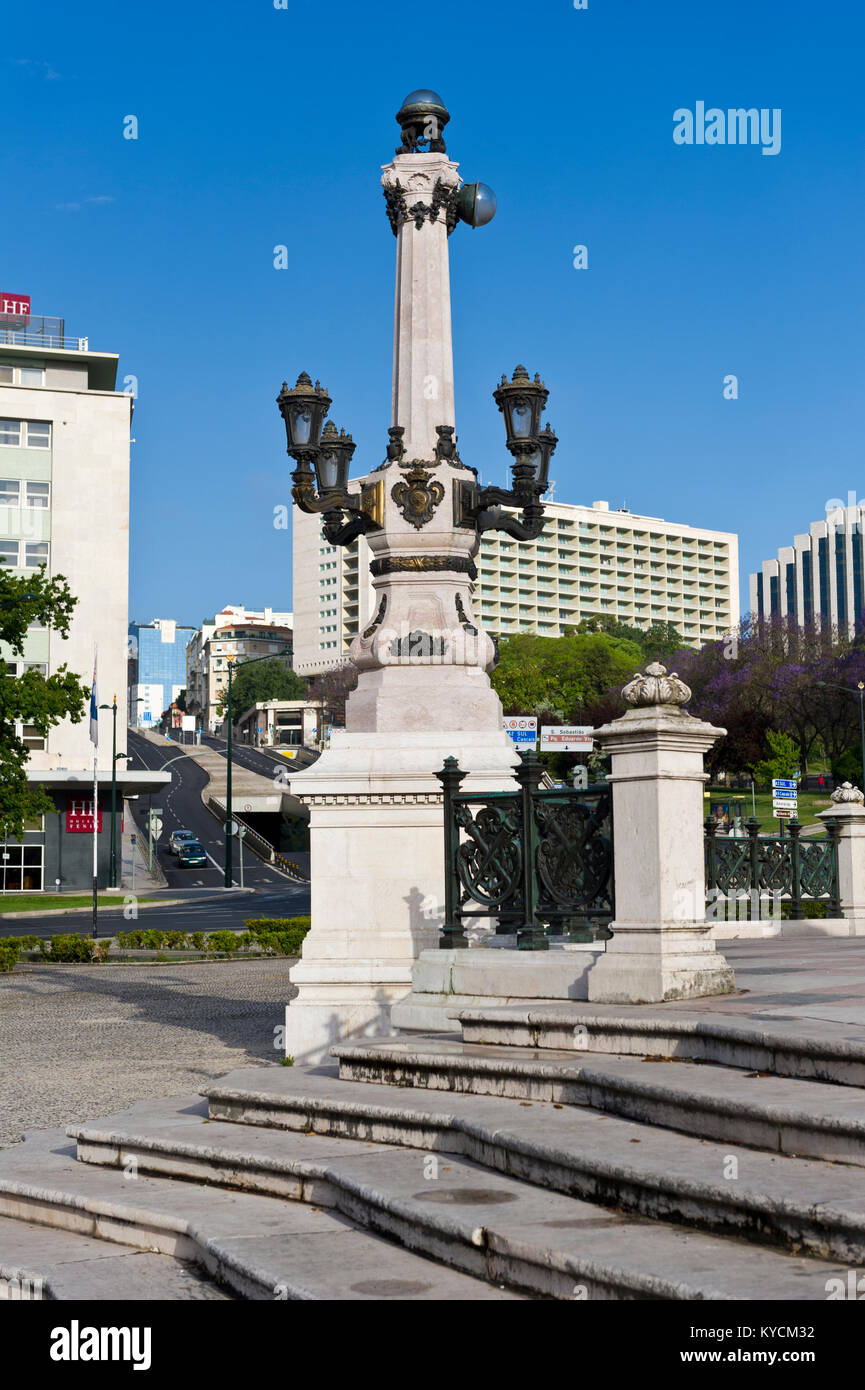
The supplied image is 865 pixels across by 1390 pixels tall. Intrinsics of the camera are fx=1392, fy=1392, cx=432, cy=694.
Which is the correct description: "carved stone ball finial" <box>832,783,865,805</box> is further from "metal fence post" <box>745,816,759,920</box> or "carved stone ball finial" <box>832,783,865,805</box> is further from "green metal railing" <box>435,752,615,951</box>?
"green metal railing" <box>435,752,615,951</box>

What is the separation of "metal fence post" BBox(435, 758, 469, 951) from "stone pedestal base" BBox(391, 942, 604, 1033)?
0.54 ft

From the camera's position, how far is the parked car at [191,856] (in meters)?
66.9

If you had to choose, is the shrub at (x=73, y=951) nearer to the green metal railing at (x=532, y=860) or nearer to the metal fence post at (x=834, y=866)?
the metal fence post at (x=834, y=866)

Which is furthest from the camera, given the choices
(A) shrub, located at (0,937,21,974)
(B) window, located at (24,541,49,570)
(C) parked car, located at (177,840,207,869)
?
(C) parked car, located at (177,840,207,869)

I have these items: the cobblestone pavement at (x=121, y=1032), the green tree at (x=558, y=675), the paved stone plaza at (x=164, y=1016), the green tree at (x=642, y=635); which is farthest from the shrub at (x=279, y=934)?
the green tree at (x=642, y=635)

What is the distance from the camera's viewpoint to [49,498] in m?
62.6

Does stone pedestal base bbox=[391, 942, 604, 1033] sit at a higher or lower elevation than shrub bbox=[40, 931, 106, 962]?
higher

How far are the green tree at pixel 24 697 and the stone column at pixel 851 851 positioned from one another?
16695mm

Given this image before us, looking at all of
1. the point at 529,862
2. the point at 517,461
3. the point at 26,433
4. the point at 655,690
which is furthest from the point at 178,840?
the point at 655,690

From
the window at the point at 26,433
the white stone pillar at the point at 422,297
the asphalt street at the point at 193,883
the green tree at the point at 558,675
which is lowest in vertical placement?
the asphalt street at the point at 193,883

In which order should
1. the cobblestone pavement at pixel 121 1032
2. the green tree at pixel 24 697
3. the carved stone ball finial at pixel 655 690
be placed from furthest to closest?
1. the green tree at pixel 24 697
2. the cobblestone pavement at pixel 121 1032
3. the carved stone ball finial at pixel 655 690

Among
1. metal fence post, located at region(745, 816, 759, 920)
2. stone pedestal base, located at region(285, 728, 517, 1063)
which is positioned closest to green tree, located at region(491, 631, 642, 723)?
metal fence post, located at region(745, 816, 759, 920)

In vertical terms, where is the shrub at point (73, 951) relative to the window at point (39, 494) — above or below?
below

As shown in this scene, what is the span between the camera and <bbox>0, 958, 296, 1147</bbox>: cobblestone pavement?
10.8m
